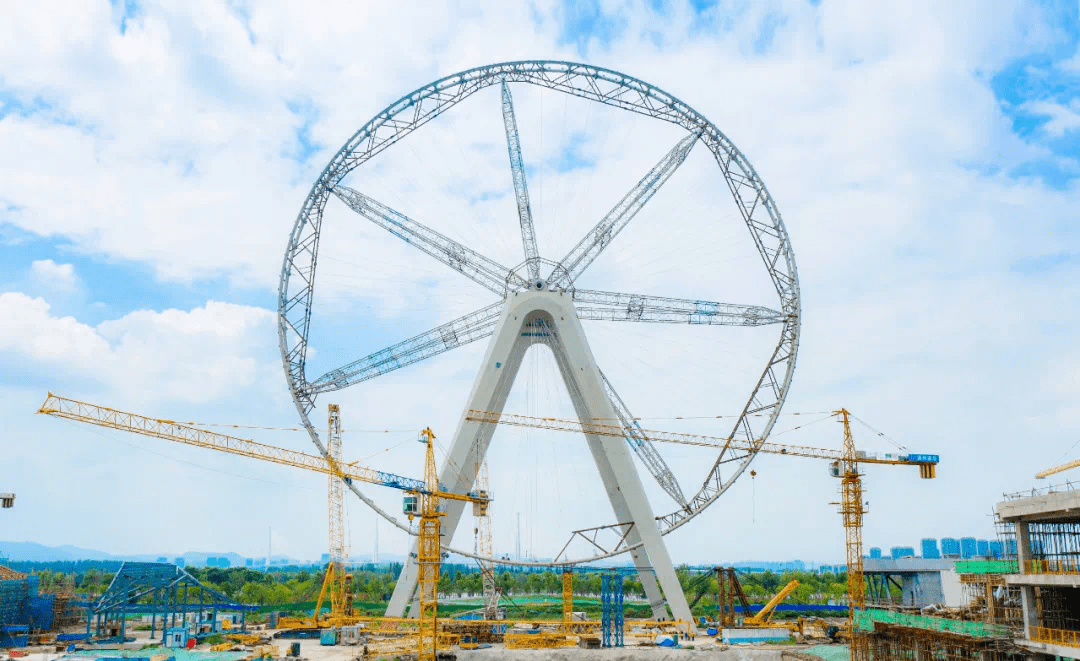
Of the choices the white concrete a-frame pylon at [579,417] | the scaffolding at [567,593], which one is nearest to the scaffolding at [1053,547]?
the white concrete a-frame pylon at [579,417]

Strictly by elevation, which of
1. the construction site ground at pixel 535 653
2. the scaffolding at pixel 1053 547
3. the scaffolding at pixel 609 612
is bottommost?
the construction site ground at pixel 535 653

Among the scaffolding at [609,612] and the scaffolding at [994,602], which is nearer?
the scaffolding at [994,602]

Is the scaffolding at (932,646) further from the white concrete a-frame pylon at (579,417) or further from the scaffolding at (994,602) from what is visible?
the white concrete a-frame pylon at (579,417)

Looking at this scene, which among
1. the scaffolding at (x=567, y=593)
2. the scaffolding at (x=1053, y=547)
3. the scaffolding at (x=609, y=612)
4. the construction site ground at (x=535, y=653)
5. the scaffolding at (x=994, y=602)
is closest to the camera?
the scaffolding at (x=1053, y=547)

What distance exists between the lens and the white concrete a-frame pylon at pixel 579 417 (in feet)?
191

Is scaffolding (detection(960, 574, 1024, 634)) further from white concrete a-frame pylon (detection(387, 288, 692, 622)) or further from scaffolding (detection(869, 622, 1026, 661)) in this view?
white concrete a-frame pylon (detection(387, 288, 692, 622))

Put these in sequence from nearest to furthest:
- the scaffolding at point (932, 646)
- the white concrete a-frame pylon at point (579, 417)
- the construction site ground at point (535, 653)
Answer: the scaffolding at point (932, 646) < the construction site ground at point (535, 653) < the white concrete a-frame pylon at point (579, 417)

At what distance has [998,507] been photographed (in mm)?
38094

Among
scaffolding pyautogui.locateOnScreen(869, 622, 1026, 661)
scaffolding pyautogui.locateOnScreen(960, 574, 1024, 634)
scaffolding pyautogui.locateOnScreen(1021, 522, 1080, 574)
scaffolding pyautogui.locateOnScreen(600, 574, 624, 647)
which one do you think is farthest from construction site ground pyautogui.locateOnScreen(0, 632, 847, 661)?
scaffolding pyautogui.locateOnScreen(1021, 522, 1080, 574)

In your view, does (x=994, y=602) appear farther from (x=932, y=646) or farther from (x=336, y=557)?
(x=336, y=557)

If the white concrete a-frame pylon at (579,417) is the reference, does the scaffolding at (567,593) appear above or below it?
below

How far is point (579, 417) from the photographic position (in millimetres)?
60125

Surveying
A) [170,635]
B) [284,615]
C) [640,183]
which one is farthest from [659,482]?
[284,615]

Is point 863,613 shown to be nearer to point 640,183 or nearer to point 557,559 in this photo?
point 557,559
